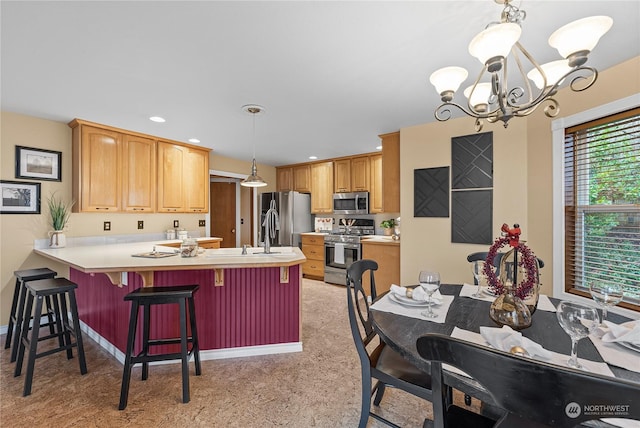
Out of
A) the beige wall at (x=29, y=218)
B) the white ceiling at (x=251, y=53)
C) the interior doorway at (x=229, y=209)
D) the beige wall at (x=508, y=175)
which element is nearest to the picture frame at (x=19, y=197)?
the beige wall at (x=29, y=218)

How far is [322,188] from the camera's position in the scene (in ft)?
18.3

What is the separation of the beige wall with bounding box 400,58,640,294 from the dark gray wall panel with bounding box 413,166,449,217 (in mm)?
69

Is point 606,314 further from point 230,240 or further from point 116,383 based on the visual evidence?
point 230,240

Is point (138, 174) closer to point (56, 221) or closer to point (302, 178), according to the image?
point (56, 221)

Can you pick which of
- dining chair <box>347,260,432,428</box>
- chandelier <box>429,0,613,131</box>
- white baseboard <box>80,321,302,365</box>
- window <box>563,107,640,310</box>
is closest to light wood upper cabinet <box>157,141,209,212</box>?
white baseboard <box>80,321,302,365</box>

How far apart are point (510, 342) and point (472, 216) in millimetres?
2486

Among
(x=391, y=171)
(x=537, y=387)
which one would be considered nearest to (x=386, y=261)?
(x=391, y=171)

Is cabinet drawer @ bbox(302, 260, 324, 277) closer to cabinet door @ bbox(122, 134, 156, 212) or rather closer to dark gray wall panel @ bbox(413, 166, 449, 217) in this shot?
dark gray wall panel @ bbox(413, 166, 449, 217)

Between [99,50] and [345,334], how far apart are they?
3148 millimetres

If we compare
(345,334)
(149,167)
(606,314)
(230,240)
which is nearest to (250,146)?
(149,167)

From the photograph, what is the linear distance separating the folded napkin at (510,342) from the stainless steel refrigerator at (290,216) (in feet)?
15.3

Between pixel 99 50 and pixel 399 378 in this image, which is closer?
pixel 399 378

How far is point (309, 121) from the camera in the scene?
3.33 m

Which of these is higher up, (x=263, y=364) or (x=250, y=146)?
(x=250, y=146)
